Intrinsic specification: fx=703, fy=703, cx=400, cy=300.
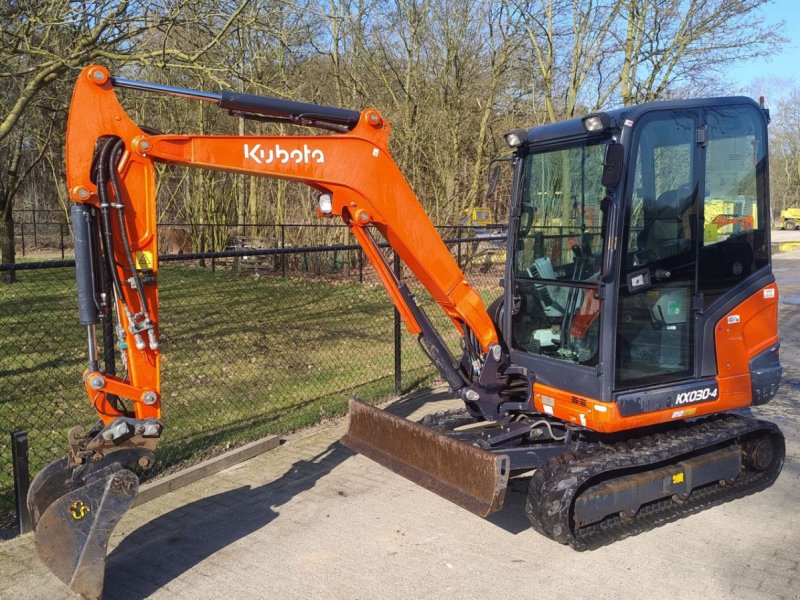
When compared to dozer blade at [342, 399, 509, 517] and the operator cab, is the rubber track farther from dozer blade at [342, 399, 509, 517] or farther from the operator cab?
the operator cab

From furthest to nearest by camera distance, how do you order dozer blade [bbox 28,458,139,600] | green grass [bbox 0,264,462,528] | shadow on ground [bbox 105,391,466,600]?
green grass [bbox 0,264,462,528] → shadow on ground [bbox 105,391,466,600] → dozer blade [bbox 28,458,139,600]

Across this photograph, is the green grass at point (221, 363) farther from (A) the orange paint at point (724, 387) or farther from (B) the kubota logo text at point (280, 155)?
(A) the orange paint at point (724, 387)

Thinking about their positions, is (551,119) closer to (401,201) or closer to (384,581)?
(401,201)

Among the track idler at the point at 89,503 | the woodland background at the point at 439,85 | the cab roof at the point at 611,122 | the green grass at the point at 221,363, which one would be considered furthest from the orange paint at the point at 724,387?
the woodland background at the point at 439,85

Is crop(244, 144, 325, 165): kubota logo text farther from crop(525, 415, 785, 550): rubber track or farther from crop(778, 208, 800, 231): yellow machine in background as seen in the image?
crop(778, 208, 800, 231): yellow machine in background

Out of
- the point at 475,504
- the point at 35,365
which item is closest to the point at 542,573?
the point at 475,504

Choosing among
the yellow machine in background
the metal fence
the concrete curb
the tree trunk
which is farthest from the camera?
the yellow machine in background

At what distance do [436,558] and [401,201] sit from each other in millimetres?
2236

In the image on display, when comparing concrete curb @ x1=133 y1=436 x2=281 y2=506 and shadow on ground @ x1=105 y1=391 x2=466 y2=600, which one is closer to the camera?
shadow on ground @ x1=105 y1=391 x2=466 y2=600

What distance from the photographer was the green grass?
658 centimetres

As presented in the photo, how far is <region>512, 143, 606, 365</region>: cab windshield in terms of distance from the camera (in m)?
4.52

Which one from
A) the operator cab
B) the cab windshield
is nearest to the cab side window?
the operator cab

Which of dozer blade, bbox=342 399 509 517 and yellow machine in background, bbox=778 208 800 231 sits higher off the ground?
yellow machine in background, bbox=778 208 800 231

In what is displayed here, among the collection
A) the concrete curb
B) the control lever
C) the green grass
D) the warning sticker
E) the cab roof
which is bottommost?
the concrete curb
